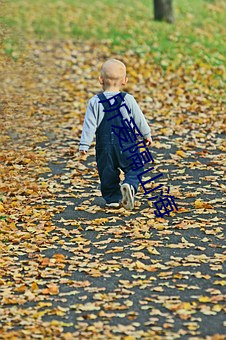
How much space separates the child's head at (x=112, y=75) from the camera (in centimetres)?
743

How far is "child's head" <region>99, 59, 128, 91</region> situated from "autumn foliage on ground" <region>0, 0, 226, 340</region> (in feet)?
4.01

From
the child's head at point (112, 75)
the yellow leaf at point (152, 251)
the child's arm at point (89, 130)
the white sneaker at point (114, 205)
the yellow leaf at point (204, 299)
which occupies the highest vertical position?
the child's head at point (112, 75)

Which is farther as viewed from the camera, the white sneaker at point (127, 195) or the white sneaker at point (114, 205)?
the white sneaker at point (114, 205)

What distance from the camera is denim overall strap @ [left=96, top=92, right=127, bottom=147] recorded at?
24.7ft

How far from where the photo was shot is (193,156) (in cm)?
985

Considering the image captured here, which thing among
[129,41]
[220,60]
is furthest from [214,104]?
[129,41]

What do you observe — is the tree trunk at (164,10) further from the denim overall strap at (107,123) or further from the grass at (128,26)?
the denim overall strap at (107,123)

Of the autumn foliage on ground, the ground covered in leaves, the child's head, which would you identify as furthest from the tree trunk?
the child's head

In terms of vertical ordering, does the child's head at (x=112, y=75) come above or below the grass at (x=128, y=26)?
below

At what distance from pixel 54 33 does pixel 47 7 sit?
118 inches

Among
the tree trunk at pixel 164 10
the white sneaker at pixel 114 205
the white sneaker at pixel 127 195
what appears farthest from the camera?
the tree trunk at pixel 164 10

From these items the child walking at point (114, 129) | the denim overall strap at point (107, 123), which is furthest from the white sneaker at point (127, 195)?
the denim overall strap at point (107, 123)

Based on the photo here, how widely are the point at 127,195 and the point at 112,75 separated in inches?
44.9

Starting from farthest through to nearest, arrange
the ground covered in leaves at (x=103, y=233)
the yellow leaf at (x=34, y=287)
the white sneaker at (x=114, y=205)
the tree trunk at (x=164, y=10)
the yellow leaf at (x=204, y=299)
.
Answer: the tree trunk at (x=164, y=10) → the white sneaker at (x=114, y=205) → the yellow leaf at (x=34, y=287) → the yellow leaf at (x=204, y=299) → the ground covered in leaves at (x=103, y=233)
